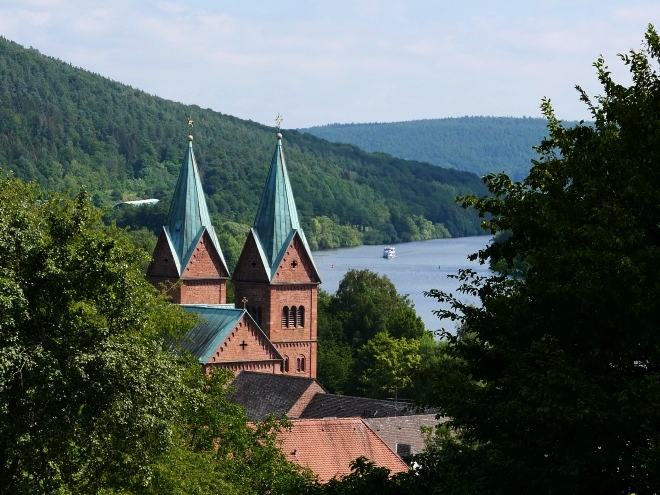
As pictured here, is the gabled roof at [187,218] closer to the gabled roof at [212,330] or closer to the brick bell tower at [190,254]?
the brick bell tower at [190,254]

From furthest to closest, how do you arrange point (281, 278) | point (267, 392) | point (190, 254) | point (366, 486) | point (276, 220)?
1. point (190, 254)
2. point (276, 220)
3. point (281, 278)
4. point (267, 392)
5. point (366, 486)

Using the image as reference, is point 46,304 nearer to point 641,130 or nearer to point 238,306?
point 641,130

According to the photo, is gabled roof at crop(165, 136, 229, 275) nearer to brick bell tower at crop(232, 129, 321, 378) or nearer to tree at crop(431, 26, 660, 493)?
brick bell tower at crop(232, 129, 321, 378)

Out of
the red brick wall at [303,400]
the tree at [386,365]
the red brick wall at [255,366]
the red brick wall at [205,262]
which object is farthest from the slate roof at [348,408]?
the tree at [386,365]

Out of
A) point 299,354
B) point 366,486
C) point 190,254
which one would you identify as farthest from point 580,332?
point 190,254

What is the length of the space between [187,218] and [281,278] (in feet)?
19.0

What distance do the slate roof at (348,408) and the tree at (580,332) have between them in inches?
1420

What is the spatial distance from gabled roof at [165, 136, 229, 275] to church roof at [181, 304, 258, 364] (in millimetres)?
4508

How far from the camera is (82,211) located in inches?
978

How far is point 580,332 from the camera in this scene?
1862 centimetres

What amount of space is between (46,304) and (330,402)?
35.7 meters

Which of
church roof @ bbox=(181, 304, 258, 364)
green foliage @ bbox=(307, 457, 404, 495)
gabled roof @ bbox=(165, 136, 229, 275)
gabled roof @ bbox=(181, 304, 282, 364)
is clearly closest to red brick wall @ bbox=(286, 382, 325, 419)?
gabled roof @ bbox=(181, 304, 282, 364)

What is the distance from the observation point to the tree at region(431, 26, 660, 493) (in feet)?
57.0

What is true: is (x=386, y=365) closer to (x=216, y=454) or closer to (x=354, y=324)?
(x=354, y=324)
